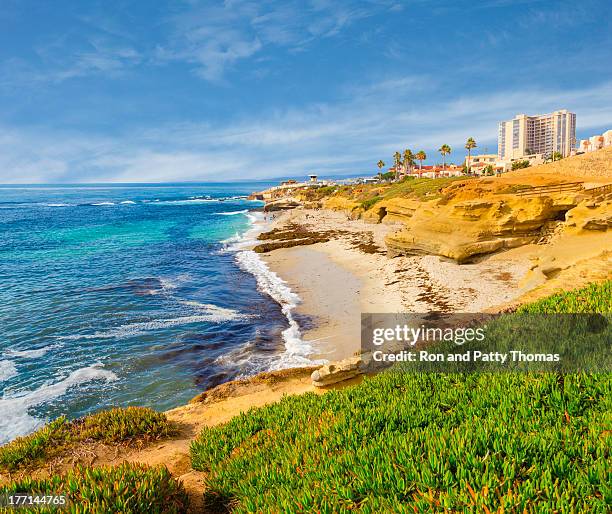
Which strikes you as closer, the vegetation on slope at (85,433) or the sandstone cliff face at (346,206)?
the vegetation on slope at (85,433)

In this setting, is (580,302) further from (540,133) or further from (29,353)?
(540,133)

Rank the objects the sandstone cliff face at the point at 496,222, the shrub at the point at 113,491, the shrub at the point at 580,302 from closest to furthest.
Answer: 1. the shrub at the point at 113,491
2. the shrub at the point at 580,302
3. the sandstone cliff face at the point at 496,222

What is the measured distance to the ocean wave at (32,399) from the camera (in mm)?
10852

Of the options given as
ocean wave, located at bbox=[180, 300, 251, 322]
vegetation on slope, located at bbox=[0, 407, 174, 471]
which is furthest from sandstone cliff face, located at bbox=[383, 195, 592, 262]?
vegetation on slope, located at bbox=[0, 407, 174, 471]

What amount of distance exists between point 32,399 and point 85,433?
689 cm

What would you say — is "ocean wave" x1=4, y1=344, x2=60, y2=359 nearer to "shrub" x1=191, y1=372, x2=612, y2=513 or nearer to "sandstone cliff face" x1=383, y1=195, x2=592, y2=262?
"shrub" x1=191, y1=372, x2=612, y2=513

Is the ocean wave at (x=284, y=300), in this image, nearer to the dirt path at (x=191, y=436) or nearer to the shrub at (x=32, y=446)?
the dirt path at (x=191, y=436)

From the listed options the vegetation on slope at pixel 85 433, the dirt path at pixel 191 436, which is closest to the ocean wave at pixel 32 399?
the vegetation on slope at pixel 85 433

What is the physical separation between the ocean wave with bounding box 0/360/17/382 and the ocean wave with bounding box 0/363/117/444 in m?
1.50

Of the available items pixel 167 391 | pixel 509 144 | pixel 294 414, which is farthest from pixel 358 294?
pixel 509 144

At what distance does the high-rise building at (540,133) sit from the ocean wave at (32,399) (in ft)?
605

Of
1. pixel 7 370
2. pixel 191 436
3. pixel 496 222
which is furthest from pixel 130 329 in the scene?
pixel 496 222

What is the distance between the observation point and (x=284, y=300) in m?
22.8

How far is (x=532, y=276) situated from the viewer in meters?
16.6
